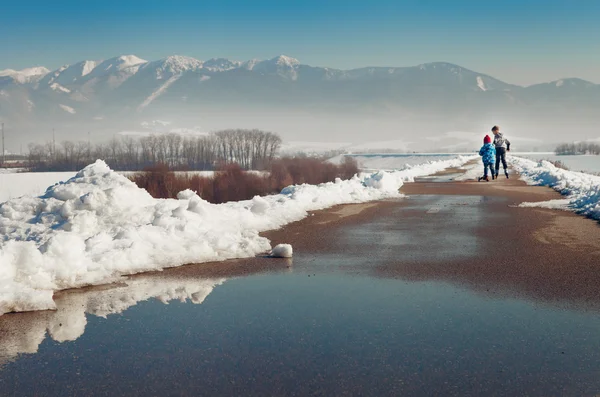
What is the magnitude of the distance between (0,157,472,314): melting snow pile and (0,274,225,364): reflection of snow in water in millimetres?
266

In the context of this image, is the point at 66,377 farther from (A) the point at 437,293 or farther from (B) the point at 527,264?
(B) the point at 527,264

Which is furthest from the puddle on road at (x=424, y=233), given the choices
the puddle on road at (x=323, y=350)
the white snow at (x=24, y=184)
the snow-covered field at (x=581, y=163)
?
the snow-covered field at (x=581, y=163)

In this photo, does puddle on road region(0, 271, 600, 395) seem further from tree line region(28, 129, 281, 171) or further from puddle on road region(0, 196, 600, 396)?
tree line region(28, 129, 281, 171)

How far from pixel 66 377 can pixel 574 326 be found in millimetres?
4466

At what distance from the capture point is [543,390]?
4270 millimetres

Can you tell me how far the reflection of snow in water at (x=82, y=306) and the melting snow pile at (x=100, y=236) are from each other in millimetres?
266

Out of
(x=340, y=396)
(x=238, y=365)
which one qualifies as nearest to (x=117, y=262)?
(x=238, y=365)

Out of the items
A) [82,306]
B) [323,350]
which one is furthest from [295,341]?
[82,306]

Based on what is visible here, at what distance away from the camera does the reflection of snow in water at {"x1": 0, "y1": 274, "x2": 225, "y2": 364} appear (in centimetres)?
552

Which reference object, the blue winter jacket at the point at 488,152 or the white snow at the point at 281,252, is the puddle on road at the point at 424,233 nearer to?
the white snow at the point at 281,252

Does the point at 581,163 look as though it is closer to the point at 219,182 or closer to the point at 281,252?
the point at 219,182

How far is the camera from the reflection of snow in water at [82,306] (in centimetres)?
552

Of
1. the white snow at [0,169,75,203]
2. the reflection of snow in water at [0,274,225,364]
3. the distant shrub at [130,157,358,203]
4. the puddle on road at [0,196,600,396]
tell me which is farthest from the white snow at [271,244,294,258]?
the white snow at [0,169,75,203]

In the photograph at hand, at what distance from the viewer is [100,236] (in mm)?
8609
